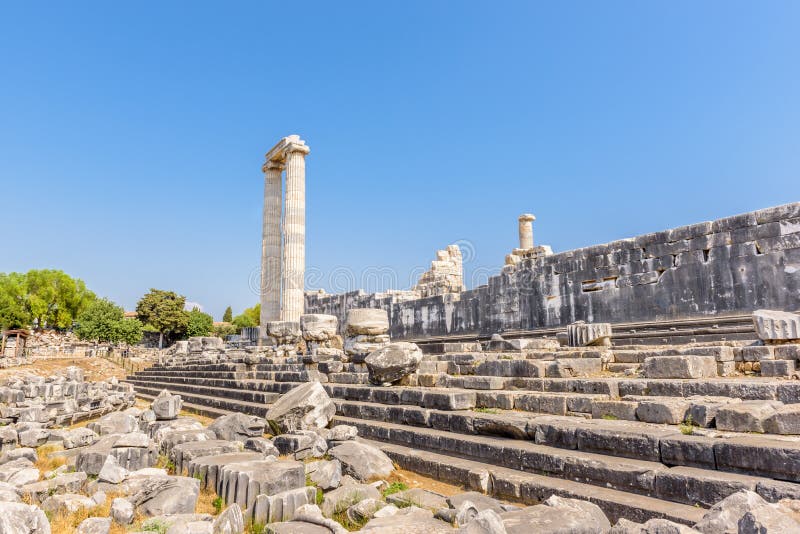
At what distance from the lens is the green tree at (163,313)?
47750 mm

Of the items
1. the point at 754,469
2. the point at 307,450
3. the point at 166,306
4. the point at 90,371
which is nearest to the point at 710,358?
the point at 754,469

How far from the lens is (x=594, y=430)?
4578 mm

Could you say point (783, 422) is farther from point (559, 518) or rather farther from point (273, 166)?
point (273, 166)

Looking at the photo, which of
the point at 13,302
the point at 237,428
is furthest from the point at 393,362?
the point at 13,302

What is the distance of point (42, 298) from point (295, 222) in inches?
1627

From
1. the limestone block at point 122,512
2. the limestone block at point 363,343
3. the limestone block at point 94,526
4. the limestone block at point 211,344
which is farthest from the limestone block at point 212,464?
the limestone block at point 211,344

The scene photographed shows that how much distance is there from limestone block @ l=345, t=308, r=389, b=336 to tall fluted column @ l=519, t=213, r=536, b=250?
12.8 meters

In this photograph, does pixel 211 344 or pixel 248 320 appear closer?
pixel 211 344

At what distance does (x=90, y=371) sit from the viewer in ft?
86.9

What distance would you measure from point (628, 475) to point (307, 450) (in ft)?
11.3

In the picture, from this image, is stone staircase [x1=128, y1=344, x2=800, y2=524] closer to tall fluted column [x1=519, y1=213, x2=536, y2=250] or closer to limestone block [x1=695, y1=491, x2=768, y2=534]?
limestone block [x1=695, y1=491, x2=768, y2=534]

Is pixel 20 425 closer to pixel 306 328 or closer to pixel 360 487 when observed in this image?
pixel 306 328

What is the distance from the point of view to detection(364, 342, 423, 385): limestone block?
26.1ft

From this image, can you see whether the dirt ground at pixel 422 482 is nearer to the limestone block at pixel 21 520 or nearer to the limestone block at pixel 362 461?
the limestone block at pixel 362 461
